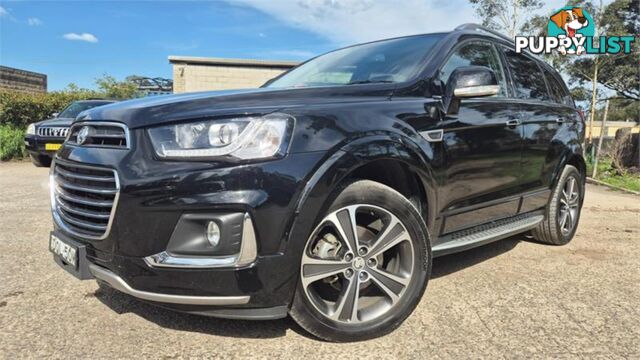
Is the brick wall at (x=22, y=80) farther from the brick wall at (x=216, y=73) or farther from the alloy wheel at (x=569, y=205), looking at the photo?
the alloy wheel at (x=569, y=205)

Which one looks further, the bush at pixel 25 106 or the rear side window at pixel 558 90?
the bush at pixel 25 106

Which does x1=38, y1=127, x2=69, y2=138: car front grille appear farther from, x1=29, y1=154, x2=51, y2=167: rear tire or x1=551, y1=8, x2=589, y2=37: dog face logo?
x1=551, y1=8, x2=589, y2=37: dog face logo

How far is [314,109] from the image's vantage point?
238cm

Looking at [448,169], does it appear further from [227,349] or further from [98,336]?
[98,336]

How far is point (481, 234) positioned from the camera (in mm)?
3414

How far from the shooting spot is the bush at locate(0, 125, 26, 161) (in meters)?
12.6

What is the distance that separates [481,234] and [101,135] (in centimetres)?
248

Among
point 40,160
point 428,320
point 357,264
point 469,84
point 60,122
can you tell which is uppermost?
point 469,84

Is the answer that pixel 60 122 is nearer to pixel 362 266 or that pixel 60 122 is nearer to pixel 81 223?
pixel 81 223

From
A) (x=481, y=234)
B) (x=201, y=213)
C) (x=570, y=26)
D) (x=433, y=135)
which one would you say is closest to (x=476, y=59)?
(x=433, y=135)

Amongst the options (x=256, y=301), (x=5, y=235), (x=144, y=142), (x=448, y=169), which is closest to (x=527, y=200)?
(x=448, y=169)

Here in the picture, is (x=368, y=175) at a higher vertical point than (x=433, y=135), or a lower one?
lower

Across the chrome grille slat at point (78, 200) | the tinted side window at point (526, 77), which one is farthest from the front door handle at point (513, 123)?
the chrome grille slat at point (78, 200)

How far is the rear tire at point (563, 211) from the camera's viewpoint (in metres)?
4.48
